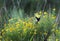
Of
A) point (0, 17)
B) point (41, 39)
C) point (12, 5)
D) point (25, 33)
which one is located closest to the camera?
point (25, 33)

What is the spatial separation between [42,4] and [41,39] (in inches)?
113

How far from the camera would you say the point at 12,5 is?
7.43 m

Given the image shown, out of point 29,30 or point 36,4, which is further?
point 36,4

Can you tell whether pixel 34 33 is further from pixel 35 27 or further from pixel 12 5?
pixel 12 5

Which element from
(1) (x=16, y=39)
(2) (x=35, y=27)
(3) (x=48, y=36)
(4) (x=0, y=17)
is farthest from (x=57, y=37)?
(4) (x=0, y=17)

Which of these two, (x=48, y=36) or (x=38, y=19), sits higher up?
(x=38, y=19)

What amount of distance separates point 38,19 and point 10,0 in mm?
2771

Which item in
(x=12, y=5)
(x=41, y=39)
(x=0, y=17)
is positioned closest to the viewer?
(x=41, y=39)

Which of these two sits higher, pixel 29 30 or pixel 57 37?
pixel 29 30

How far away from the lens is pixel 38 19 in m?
4.95

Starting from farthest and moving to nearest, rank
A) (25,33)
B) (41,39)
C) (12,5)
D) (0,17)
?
1. (12,5)
2. (0,17)
3. (41,39)
4. (25,33)

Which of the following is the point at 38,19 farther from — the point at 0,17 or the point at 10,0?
the point at 10,0

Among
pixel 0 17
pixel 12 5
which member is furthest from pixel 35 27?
pixel 12 5

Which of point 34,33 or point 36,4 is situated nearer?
point 34,33
